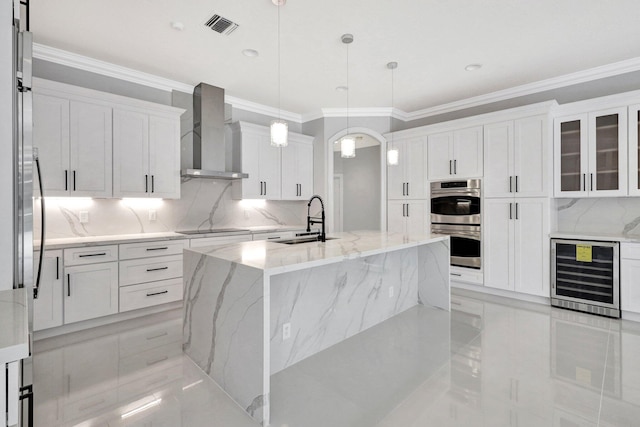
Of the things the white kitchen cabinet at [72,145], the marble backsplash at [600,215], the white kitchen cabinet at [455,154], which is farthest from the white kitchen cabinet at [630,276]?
the white kitchen cabinet at [72,145]

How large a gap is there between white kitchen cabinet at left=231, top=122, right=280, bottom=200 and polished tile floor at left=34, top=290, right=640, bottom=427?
2311 millimetres

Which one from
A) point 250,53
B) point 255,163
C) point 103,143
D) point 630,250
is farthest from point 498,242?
point 103,143

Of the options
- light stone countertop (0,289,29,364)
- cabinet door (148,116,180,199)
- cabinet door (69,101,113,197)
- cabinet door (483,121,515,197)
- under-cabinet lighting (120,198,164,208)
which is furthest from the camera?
cabinet door (483,121,515,197)

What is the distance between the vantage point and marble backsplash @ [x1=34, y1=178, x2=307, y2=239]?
3574 mm

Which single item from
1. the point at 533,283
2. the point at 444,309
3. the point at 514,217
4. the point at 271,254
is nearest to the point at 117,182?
the point at 271,254

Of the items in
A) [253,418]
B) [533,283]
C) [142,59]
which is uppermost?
[142,59]

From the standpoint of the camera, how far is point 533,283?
13.4ft

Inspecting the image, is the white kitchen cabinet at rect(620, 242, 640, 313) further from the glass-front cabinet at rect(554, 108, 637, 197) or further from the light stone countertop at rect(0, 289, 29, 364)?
the light stone countertop at rect(0, 289, 29, 364)

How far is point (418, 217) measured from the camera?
5090mm

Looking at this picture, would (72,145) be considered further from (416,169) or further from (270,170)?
(416,169)

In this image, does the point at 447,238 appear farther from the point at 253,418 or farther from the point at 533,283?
the point at 253,418

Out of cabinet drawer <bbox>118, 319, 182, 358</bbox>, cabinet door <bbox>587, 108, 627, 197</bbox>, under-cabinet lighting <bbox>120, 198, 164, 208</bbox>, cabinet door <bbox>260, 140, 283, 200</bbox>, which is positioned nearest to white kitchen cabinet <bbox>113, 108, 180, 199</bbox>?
under-cabinet lighting <bbox>120, 198, 164, 208</bbox>

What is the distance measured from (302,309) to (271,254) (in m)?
0.63

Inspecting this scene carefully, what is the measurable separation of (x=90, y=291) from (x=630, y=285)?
559cm
